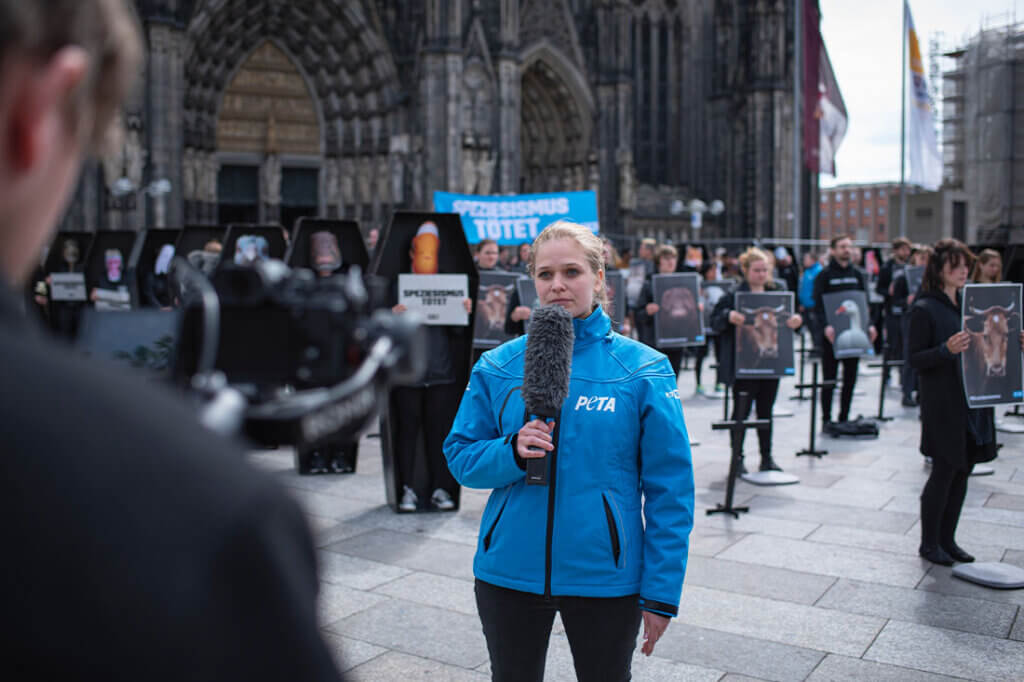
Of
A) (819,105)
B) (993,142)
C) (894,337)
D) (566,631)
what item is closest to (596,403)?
(566,631)

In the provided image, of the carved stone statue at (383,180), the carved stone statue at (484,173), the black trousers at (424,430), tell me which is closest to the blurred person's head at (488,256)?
the black trousers at (424,430)

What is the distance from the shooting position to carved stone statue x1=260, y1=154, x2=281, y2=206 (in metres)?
26.3

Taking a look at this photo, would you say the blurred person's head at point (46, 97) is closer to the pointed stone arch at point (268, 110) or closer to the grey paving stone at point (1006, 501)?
the grey paving stone at point (1006, 501)

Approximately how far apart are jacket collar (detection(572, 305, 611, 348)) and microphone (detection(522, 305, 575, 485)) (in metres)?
0.23

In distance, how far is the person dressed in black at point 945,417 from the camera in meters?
6.16

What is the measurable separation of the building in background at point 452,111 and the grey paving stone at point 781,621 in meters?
15.4

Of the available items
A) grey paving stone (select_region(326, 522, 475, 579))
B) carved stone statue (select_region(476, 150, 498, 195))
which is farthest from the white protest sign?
carved stone statue (select_region(476, 150, 498, 195))

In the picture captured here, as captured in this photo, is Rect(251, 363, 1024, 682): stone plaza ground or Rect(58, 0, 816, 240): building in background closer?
Rect(251, 363, 1024, 682): stone plaza ground

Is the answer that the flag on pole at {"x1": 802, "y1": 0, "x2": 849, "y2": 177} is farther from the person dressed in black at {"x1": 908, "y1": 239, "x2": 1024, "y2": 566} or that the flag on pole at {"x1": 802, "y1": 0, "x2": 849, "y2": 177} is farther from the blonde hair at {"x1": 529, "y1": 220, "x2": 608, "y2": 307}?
the blonde hair at {"x1": 529, "y1": 220, "x2": 608, "y2": 307}

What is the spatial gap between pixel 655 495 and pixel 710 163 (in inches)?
1338

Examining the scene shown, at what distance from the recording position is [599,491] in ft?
9.43

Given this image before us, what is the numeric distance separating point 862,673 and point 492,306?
6923 mm

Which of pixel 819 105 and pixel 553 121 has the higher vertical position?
pixel 819 105

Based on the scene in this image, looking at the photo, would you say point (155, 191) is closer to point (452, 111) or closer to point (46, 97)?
point (452, 111)
